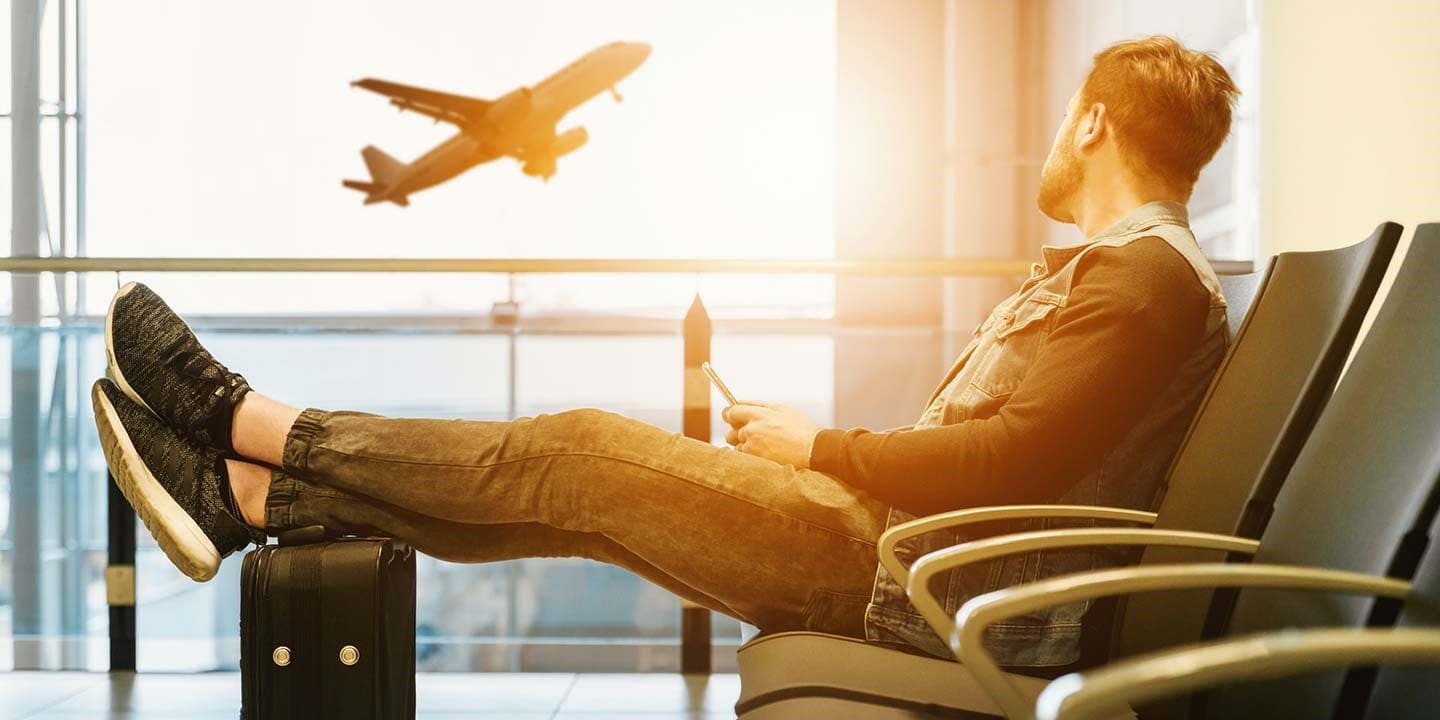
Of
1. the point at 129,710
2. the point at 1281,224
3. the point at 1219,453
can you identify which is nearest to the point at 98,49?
the point at 129,710

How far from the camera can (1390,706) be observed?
0.77 metres

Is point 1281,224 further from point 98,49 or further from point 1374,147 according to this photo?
point 98,49

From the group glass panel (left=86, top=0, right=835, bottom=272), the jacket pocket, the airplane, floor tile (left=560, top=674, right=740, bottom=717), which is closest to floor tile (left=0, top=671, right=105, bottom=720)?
floor tile (left=560, top=674, right=740, bottom=717)

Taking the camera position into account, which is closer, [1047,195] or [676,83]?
[1047,195]

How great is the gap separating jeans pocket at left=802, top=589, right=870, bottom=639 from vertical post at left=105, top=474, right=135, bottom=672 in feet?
6.21

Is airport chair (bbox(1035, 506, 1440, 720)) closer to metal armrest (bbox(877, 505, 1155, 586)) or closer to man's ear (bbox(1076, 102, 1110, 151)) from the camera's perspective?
metal armrest (bbox(877, 505, 1155, 586))

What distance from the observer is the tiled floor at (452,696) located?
2168mm

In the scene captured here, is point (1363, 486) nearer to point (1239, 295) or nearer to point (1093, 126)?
point (1239, 295)

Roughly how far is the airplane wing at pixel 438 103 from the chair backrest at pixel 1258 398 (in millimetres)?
8485

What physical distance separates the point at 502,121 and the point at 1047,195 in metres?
8.18

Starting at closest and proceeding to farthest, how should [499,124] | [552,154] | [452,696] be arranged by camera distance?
[452,696]
[499,124]
[552,154]

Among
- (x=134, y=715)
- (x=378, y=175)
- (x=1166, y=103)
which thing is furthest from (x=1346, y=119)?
(x=378, y=175)

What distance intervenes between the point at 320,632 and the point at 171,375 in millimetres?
413

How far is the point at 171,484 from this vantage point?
1.42m
